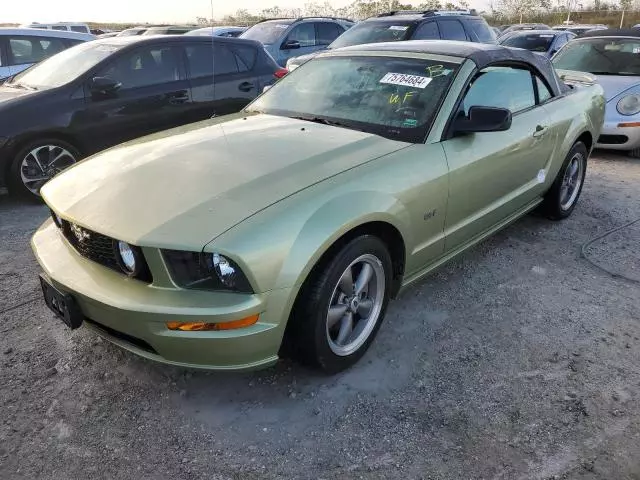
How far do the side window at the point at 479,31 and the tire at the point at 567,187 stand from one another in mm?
5849

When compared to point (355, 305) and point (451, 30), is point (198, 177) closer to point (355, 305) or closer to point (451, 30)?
point (355, 305)

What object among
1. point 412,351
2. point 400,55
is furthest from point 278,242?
point 400,55

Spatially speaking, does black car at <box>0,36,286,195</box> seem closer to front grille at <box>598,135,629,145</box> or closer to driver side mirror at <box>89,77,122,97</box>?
driver side mirror at <box>89,77,122,97</box>

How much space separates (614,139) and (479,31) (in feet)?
14.2

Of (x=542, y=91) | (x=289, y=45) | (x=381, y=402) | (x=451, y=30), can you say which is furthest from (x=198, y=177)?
(x=289, y=45)

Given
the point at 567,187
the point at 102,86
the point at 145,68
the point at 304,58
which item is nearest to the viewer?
the point at 567,187

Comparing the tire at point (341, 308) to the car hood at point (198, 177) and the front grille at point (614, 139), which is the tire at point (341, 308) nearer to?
the car hood at point (198, 177)

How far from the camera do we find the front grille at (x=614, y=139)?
6.96 meters

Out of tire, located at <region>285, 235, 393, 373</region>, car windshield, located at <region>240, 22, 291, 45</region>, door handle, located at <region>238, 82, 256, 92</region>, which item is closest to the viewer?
tire, located at <region>285, 235, 393, 373</region>

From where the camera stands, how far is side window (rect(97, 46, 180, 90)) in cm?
556

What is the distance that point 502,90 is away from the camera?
3.79m

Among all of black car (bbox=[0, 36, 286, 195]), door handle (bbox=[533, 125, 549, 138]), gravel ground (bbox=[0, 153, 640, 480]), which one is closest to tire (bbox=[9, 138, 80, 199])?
black car (bbox=[0, 36, 286, 195])

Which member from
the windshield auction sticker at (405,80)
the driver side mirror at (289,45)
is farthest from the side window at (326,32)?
the windshield auction sticker at (405,80)

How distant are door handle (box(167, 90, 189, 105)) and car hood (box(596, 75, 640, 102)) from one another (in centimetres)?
517
